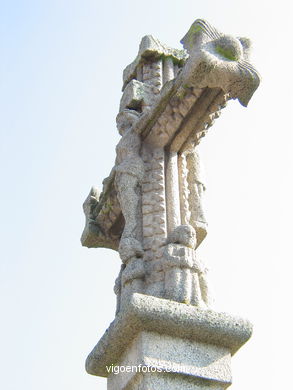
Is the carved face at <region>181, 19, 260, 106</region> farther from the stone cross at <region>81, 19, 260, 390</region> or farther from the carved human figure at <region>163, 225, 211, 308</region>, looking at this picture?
the carved human figure at <region>163, 225, 211, 308</region>

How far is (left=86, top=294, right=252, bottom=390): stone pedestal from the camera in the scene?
4.25 m

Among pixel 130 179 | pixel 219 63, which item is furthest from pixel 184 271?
pixel 219 63

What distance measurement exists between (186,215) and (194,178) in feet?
1.62

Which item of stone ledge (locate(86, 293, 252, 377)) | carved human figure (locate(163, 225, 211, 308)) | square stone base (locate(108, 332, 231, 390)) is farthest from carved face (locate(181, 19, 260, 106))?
square stone base (locate(108, 332, 231, 390))

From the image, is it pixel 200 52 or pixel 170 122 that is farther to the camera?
pixel 170 122

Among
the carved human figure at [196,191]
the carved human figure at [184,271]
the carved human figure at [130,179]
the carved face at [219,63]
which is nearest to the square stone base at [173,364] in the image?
the carved human figure at [184,271]

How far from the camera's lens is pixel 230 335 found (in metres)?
4.43

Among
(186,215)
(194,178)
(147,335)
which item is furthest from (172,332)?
(194,178)

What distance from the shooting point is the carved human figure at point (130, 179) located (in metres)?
5.32

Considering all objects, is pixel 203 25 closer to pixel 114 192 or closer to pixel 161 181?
pixel 161 181

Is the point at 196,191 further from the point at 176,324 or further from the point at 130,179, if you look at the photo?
the point at 176,324

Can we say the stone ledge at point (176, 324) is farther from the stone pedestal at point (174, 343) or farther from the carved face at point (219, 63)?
the carved face at point (219, 63)

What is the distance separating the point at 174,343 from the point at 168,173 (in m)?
1.68

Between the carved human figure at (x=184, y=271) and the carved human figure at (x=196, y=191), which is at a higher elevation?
the carved human figure at (x=196, y=191)
